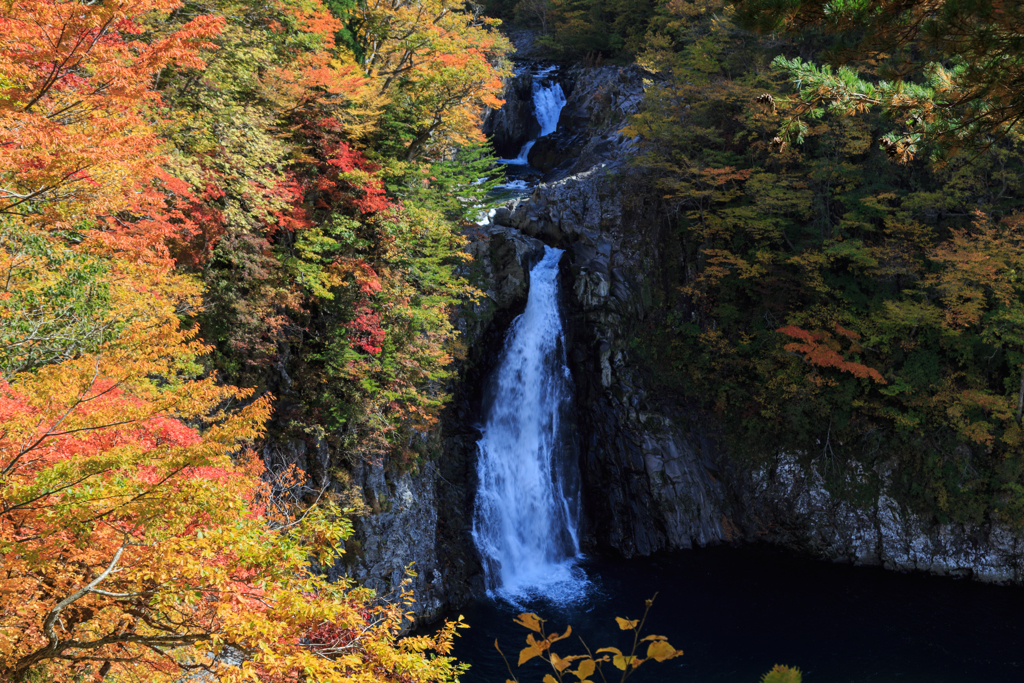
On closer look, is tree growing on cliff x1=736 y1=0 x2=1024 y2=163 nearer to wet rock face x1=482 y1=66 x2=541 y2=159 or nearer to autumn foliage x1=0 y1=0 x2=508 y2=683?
autumn foliage x1=0 y1=0 x2=508 y2=683

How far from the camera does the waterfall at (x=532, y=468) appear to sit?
14.5m

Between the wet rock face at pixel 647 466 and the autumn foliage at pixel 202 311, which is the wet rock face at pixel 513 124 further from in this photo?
the autumn foliage at pixel 202 311

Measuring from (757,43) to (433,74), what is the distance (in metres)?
14.4

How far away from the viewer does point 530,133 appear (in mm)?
28469

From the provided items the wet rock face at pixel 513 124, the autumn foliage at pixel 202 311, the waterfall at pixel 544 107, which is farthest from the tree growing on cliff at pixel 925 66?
the wet rock face at pixel 513 124

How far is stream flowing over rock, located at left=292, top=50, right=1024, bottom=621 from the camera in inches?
512

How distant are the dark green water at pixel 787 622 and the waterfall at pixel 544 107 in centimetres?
2081

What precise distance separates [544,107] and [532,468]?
20.6m

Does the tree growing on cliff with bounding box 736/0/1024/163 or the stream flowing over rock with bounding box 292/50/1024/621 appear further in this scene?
the stream flowing over rock with bounding box 292/50/1024/621

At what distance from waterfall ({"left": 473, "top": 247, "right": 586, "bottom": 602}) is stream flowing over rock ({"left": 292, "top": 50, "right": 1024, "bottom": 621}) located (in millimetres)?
414

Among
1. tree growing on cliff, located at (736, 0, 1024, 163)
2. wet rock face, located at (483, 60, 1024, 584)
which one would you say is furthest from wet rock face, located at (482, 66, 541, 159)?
tree growing on cliff, located at (736, 0, 1024, 163)

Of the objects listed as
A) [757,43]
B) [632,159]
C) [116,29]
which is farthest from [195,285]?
[757,43]

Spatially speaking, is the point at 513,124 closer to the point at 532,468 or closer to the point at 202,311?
the point at 532,468

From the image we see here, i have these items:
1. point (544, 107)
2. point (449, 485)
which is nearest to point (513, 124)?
point (544, 107)
